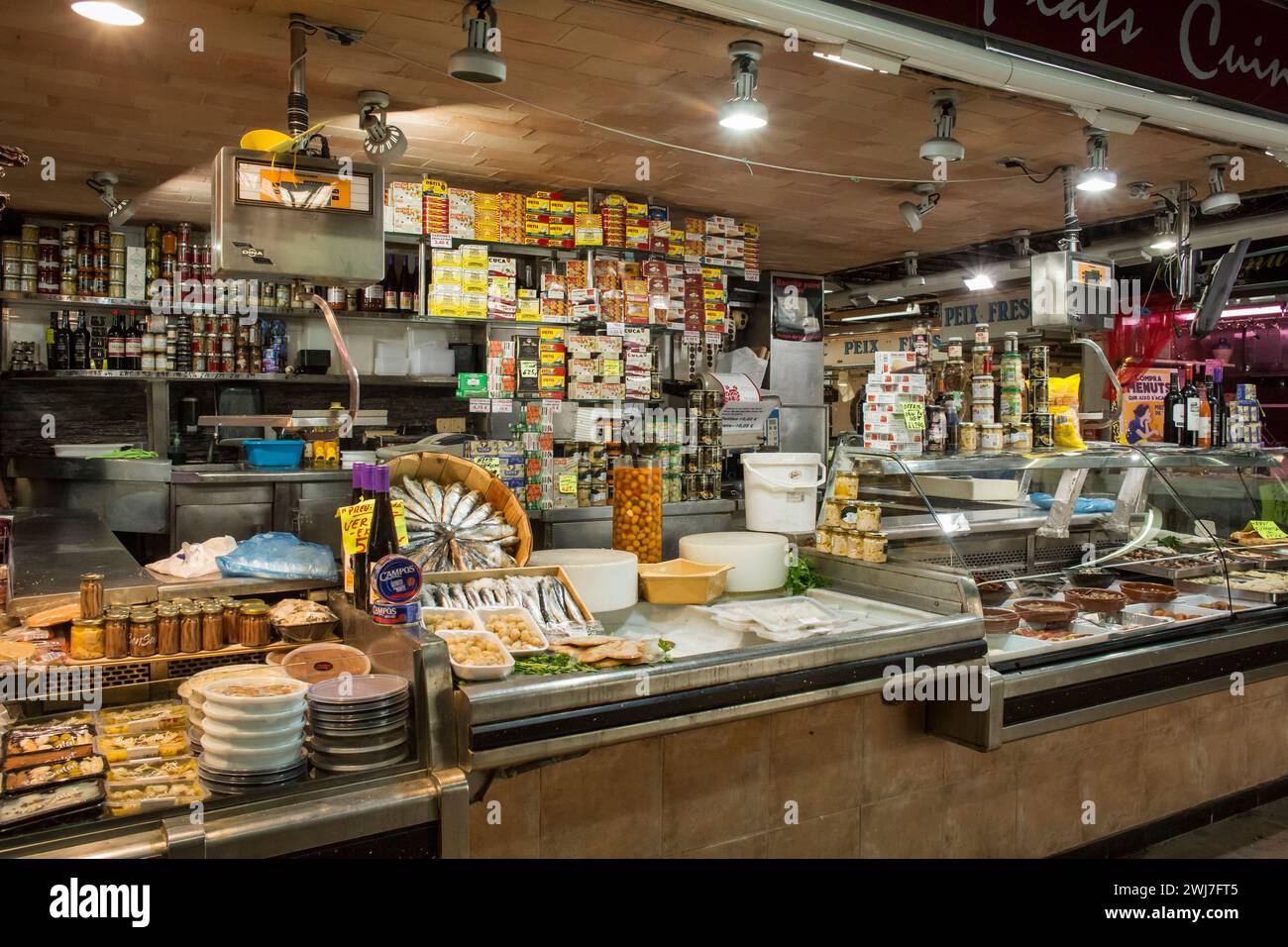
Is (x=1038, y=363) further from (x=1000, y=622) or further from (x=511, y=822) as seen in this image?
(x=511, y=822)

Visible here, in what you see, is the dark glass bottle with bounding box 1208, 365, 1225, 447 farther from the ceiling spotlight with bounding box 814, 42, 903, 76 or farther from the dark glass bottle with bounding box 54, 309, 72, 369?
the dark glass bottle with bounding box 54, 309, 72, 369

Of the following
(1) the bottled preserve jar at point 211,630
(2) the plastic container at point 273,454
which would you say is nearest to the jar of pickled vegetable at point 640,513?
(1) the bottled preserve jar at point 211,630

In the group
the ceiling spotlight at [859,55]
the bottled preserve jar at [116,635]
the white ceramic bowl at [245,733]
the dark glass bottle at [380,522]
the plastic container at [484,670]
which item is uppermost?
the ceiling spotlight at [859,55]

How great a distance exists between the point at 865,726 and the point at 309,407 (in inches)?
234

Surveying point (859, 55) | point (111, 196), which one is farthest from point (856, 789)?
point (111, 196)

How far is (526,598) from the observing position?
9.10 ft

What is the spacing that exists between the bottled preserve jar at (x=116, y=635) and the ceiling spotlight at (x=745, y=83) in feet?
9.75

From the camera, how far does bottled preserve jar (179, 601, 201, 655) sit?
239 cm

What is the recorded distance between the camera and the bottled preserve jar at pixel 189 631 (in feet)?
7.85

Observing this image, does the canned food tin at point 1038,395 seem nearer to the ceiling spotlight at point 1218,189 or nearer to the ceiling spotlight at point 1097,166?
the ceiling spotlight at point 1097,166

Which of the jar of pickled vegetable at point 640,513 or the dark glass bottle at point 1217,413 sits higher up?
the dark glass bottle at point 1217,413

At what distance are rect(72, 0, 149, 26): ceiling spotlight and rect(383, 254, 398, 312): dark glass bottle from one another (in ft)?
11.6

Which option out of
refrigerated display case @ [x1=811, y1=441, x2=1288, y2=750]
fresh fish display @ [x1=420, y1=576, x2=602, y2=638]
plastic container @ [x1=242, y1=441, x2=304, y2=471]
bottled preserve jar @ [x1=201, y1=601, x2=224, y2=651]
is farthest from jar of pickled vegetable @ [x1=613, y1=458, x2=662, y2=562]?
plastic container @ [x1=242, y1=441, x2=304, y2=471]
